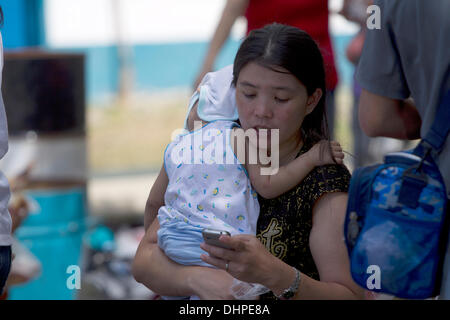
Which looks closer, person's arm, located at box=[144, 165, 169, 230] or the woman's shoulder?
the woman's shoulder

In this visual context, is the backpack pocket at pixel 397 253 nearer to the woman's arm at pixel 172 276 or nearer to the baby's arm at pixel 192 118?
the woman's arm at pixel 172 276

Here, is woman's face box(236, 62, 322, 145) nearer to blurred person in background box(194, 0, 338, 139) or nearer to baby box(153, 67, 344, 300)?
baby box(153, 67, 344, 300)

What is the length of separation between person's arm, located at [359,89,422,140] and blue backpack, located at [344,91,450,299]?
0.15m

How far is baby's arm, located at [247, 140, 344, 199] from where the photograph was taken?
57.0 inches

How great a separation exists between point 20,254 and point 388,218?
86.6 inches

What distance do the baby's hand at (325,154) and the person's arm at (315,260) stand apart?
0.25 ft

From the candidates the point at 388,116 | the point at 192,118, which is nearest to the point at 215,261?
the point at 192,118

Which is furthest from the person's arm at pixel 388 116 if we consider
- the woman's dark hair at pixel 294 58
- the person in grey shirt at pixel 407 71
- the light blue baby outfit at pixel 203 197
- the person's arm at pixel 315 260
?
the light blue baby outfit at pixel 203 197

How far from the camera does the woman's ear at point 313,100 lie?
1.49 metres

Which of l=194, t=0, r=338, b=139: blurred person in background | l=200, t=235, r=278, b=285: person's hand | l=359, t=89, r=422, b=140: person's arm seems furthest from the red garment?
l=200, t=235, r=278, b=285: person's hand

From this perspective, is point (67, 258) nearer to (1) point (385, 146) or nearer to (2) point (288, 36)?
(1) point (385, 146)

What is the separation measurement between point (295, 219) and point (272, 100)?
0.28 m
